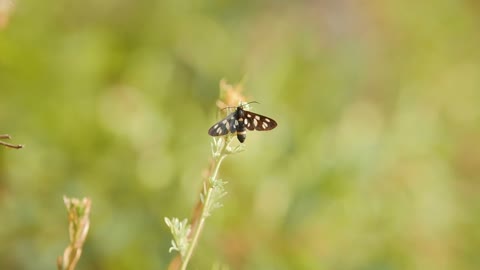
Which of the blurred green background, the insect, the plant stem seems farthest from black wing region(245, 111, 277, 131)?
the blurred green background

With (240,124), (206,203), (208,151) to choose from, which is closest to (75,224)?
(206,203)

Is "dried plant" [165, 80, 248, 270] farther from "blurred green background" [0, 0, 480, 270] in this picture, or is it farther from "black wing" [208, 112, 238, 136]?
"blurred green background" [0, 0, 480, 270]

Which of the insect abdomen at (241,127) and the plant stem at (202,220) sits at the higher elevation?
the insect abdomen at (241,127)

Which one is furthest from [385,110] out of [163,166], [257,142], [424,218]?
[163,166]

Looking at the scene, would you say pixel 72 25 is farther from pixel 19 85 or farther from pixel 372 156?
pixel 372 156

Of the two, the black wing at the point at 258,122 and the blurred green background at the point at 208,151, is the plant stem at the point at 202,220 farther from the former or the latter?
the blurred green background at the point at 208,151

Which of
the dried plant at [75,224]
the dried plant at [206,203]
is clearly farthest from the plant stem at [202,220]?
the dried plant at [75,224]
